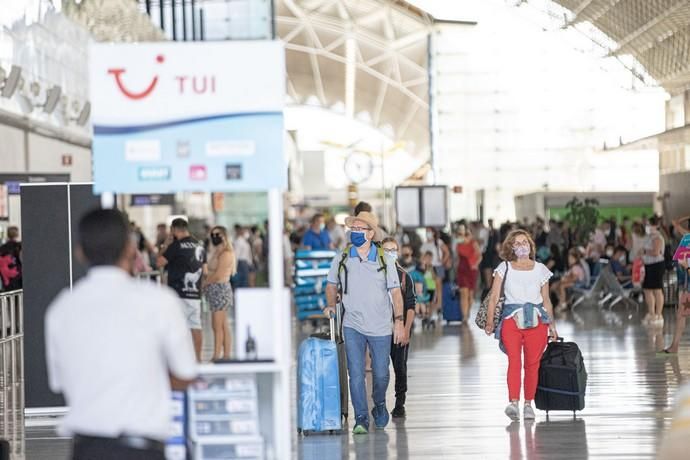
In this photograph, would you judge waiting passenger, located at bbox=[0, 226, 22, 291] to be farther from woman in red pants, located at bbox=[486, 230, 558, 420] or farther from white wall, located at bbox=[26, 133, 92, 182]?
woman in red pants, located at bbox=[486, 230, 558, 420]

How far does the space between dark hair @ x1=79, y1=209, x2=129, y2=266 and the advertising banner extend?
1.62 m

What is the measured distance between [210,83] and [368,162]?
24.5 m

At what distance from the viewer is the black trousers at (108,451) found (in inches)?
193


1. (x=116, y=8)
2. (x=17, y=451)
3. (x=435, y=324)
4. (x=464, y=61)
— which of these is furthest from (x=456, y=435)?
(x=464, y=61)

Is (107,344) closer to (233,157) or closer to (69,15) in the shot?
(233,157)

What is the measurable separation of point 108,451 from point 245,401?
1.60 meters

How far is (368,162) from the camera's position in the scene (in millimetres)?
31109

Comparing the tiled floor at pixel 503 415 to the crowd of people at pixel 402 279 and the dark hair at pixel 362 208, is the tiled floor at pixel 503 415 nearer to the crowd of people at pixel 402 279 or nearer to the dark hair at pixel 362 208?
the crowd of people at pixel 402 279

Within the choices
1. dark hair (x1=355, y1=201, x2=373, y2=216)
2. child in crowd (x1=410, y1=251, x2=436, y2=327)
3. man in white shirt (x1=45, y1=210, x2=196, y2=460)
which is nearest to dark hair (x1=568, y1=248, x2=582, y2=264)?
child in crowd (x1=410, y1=251, x2=436, y2=327)

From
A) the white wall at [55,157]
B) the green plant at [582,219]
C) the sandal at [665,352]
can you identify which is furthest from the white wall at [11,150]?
the sandal at [665,352]

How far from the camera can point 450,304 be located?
80.6ft

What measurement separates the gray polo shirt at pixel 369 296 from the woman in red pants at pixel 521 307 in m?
1.01

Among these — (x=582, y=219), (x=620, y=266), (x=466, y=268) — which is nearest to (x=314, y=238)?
(x=466, y=268)

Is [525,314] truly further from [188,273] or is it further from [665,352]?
[665,352]
